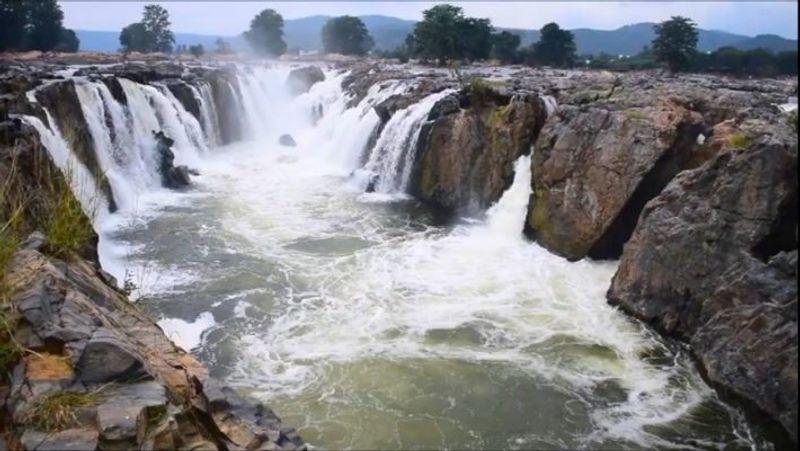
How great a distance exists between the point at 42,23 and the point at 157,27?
2659cm

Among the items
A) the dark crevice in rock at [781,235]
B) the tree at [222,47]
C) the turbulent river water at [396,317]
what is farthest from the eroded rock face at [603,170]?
the tree at [222,47]

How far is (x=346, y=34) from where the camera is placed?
7444cm

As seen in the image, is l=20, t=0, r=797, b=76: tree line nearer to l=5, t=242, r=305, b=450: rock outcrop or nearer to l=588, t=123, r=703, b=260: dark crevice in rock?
l=588, t=123, r=703, b=260: dark crevice in rock

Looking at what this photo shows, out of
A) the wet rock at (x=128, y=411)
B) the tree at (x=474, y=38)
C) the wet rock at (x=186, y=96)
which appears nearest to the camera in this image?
the wet rock at (x=128, y=411)

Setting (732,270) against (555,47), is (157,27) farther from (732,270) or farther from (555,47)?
(732,270)

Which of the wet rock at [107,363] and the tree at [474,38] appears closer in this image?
the wet rock at [107,363]

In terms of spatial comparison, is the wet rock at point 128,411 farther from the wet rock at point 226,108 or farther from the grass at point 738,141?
the wet rock at point 226,108

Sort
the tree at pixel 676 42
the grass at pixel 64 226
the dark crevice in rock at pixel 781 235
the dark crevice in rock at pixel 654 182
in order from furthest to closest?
the tree at pixel 676 42, the dark crevice in rock at pixel 654 182, the dark crevice in rock at pixel 781 235, the grass at pixel 64 226

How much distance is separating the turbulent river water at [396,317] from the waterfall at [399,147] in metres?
0.07

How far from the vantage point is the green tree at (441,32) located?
4903 cm

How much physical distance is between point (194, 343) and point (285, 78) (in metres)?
34.3

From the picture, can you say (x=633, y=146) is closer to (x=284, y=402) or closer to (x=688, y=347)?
(x=688, y=347)

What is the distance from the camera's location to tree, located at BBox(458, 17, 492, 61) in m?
51.2

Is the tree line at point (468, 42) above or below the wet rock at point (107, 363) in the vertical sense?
above
